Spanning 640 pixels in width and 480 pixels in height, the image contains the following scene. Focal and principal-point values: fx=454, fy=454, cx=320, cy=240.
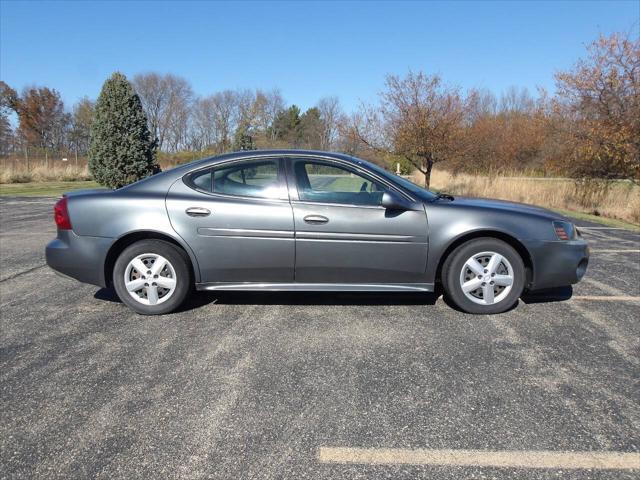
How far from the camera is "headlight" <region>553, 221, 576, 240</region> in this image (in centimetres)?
418

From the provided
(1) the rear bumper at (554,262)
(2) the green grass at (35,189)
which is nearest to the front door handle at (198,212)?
(1) the rear bumper at (554,262)

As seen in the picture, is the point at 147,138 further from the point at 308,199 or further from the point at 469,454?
the point at 469,454

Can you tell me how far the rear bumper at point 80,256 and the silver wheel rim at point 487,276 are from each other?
3.26m

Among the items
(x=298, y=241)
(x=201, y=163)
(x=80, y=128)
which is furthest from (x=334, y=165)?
(x=80, y=128)

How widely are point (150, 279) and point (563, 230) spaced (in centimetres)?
384

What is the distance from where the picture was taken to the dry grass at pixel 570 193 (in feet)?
43.6

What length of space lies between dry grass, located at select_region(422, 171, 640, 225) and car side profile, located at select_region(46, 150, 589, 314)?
10.3 m

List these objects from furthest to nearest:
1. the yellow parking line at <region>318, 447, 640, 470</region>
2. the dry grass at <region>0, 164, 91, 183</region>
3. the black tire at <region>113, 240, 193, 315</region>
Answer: the dry grass at <region>0, 164, 91, 183</region> < the black tire at <region>113, 240, 193, 315</region> < the yellow parking line at <region>318, 447, 640, 470</region>

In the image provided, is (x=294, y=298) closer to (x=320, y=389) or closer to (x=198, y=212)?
(x=198, y=212)

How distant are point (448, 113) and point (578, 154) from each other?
4928mm

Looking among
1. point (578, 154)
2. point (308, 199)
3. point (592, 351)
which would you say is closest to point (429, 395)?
→ point (592, 351)

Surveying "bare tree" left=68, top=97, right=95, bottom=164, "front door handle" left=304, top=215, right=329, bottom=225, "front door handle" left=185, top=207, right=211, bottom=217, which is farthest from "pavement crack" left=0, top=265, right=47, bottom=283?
"bare tree" left=68, top=97, right=95, bottom=164

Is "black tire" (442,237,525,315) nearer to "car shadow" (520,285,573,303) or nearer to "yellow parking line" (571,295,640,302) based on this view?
"car shadow" (520,285,573,303)

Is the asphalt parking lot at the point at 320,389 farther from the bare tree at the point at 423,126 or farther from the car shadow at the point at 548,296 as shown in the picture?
the bare tree at the point at 423,126
